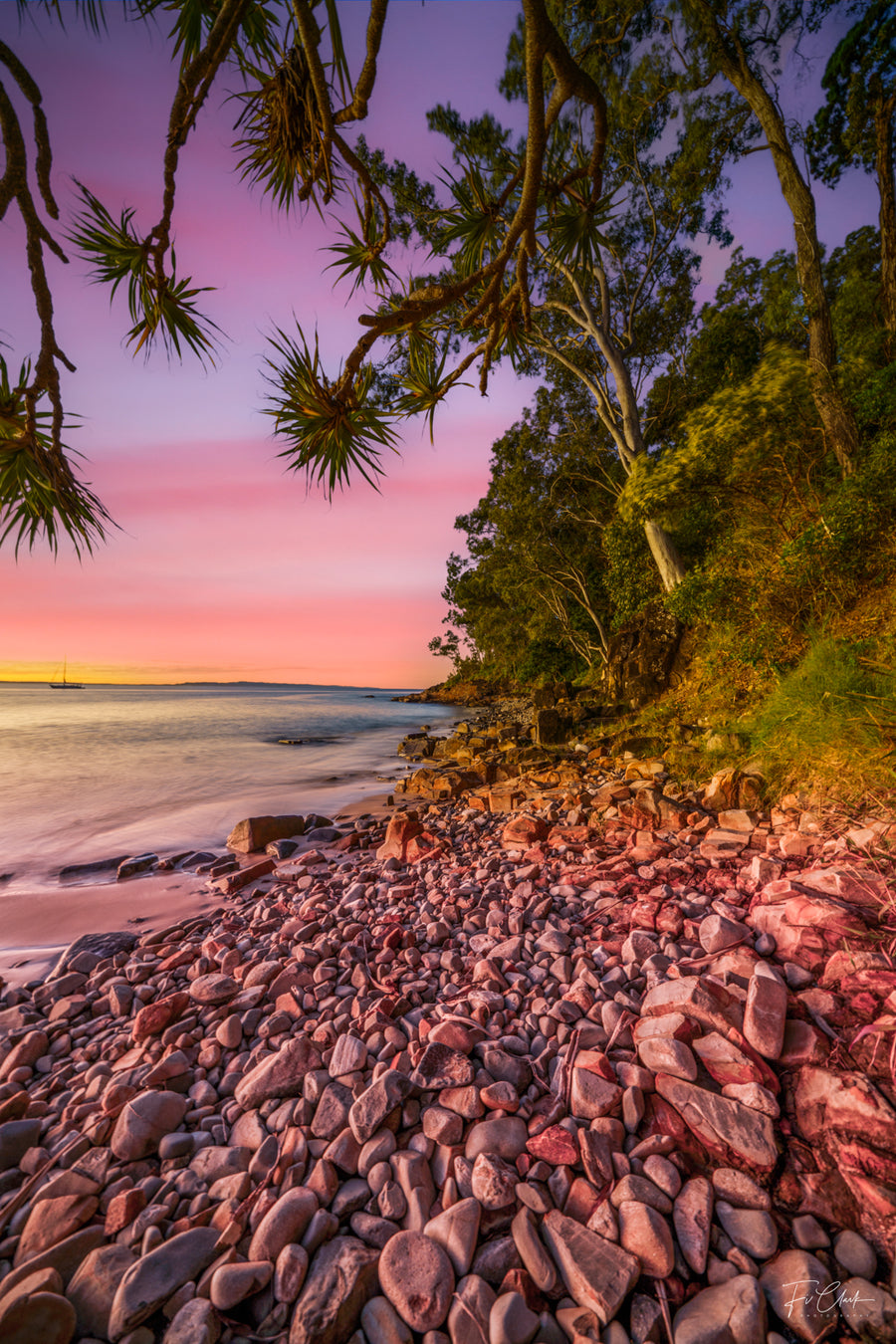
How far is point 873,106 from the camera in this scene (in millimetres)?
10289

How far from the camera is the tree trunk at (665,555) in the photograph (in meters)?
10.7

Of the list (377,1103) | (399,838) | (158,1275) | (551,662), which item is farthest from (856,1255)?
(551,662)

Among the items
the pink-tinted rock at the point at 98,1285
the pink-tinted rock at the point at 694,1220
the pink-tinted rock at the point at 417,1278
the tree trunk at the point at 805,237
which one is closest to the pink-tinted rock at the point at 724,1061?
the pink-tinted rock at the point at 694,1220

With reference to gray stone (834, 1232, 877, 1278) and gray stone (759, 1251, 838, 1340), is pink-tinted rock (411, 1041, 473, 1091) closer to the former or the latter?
gray stone (759, 1251, 838, 1340)

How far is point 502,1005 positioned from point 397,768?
851 centimetres

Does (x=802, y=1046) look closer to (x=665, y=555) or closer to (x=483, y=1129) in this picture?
(x=483, y=1129)

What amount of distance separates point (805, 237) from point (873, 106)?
14.6 ft

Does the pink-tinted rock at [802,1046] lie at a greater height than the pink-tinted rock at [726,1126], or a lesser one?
greater

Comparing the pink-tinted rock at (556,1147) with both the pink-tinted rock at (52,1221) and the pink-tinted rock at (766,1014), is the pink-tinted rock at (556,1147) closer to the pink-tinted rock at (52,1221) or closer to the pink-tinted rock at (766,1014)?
the pink-tinted rock at (766,1014)

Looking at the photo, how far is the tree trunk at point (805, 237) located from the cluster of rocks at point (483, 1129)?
25.5ft

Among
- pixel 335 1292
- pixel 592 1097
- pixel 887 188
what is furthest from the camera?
pixel 887 188

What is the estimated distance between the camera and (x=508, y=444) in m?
18.3

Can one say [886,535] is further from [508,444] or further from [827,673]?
[508,444]

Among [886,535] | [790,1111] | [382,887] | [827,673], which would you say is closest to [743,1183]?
[790,1111]
